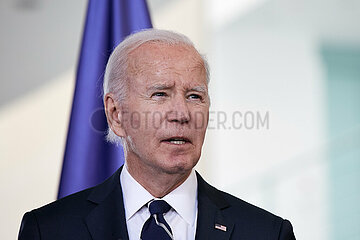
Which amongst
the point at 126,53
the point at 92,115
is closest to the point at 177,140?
the point at 126,53

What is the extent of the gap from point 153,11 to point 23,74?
30.5 inches

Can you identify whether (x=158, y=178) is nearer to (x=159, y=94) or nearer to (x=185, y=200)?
(x=185, y=200)

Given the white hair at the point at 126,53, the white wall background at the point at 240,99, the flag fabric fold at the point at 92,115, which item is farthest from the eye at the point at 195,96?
the white wall background at the point at 240,99

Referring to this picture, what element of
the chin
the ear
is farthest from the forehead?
the chin

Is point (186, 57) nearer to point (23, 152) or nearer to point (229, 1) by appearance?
point (23, 152)

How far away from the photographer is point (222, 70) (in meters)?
4.36

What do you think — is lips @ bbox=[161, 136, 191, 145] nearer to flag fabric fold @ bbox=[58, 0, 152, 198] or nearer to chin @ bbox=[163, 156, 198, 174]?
chin @ bbox=[163, 156, 198, 174]

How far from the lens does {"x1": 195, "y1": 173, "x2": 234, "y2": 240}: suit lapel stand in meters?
1.53

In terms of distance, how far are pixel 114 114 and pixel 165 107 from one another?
0.20 meters

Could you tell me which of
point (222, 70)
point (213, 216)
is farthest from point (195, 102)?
point (222, 70)

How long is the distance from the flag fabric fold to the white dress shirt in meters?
0.71

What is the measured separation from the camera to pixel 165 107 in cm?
151

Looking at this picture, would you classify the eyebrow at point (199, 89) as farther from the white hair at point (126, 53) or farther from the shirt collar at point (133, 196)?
the shirt collar at point (133, 196)

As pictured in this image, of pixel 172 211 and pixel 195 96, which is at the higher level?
pixel 195 96
